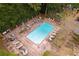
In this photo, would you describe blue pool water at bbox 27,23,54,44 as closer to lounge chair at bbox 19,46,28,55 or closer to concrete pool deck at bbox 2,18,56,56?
concrete pool deck at bbox 2,18,56,56

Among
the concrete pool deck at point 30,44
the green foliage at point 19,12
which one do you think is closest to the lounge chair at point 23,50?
the concrete pool deck at point 30,44

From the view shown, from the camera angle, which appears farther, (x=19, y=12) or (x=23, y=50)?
(x=19, y=12)

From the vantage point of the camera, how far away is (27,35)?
4.42 metres

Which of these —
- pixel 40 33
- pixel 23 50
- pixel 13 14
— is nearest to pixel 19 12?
pixel 13 14

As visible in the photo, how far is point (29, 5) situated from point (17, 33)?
533mm

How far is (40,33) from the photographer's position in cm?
442

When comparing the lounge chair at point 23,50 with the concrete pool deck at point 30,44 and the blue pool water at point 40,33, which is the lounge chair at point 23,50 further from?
the blue pool water at point 40,33

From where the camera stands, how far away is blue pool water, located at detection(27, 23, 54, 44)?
4398 millimetres

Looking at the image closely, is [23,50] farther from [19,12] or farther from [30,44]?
[19,12]

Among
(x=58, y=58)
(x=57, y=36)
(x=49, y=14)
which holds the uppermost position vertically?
(x=49, y=14)

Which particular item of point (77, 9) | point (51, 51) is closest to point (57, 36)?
point (51, 51)

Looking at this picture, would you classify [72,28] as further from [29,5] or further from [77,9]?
[29,5]

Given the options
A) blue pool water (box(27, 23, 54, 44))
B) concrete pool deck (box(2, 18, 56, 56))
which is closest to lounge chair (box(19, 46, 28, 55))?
concrete pool deck (box(2, 18, 56, 56))

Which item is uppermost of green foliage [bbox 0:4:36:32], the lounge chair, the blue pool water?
green foliage [bbox 0:4:36:32]
